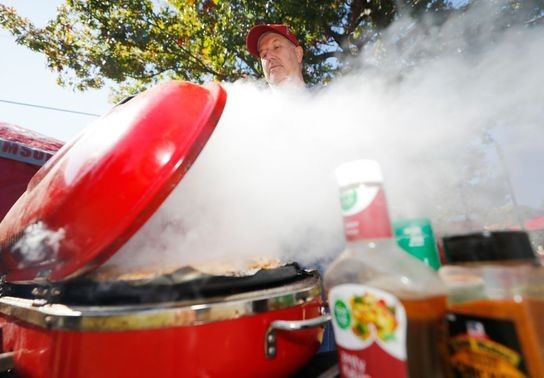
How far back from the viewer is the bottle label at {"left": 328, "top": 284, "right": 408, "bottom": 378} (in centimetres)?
63

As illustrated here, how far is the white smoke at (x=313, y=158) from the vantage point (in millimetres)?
1271

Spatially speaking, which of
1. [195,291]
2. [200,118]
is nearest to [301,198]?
[200,118]

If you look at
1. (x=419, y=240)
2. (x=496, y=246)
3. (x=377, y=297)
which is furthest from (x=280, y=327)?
(x=496, y=246)

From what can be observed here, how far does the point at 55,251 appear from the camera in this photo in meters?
0.91

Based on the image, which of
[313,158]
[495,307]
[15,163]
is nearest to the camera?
[495,307]

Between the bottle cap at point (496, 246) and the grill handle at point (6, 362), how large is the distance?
141 cm

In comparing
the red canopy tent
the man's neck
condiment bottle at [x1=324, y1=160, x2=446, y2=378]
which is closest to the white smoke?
the man's neck

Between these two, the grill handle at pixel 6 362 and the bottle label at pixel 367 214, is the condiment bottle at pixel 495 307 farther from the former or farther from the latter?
the grill handle at pixel 6 362

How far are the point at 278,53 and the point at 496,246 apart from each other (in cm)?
285

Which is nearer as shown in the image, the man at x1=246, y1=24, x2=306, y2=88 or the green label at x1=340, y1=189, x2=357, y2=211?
the green label at x1=340, y1=189, x2=357, y2=211

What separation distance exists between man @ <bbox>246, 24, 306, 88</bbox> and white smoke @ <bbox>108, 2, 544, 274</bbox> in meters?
0.31

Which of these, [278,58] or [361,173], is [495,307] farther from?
[278,58]

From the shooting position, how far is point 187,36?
691 cm

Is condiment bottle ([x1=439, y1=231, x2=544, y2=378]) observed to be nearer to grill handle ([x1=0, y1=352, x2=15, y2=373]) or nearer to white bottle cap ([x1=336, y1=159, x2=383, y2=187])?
white bottle cap ([x1=336, y1=159, x2=383, y2=187])
